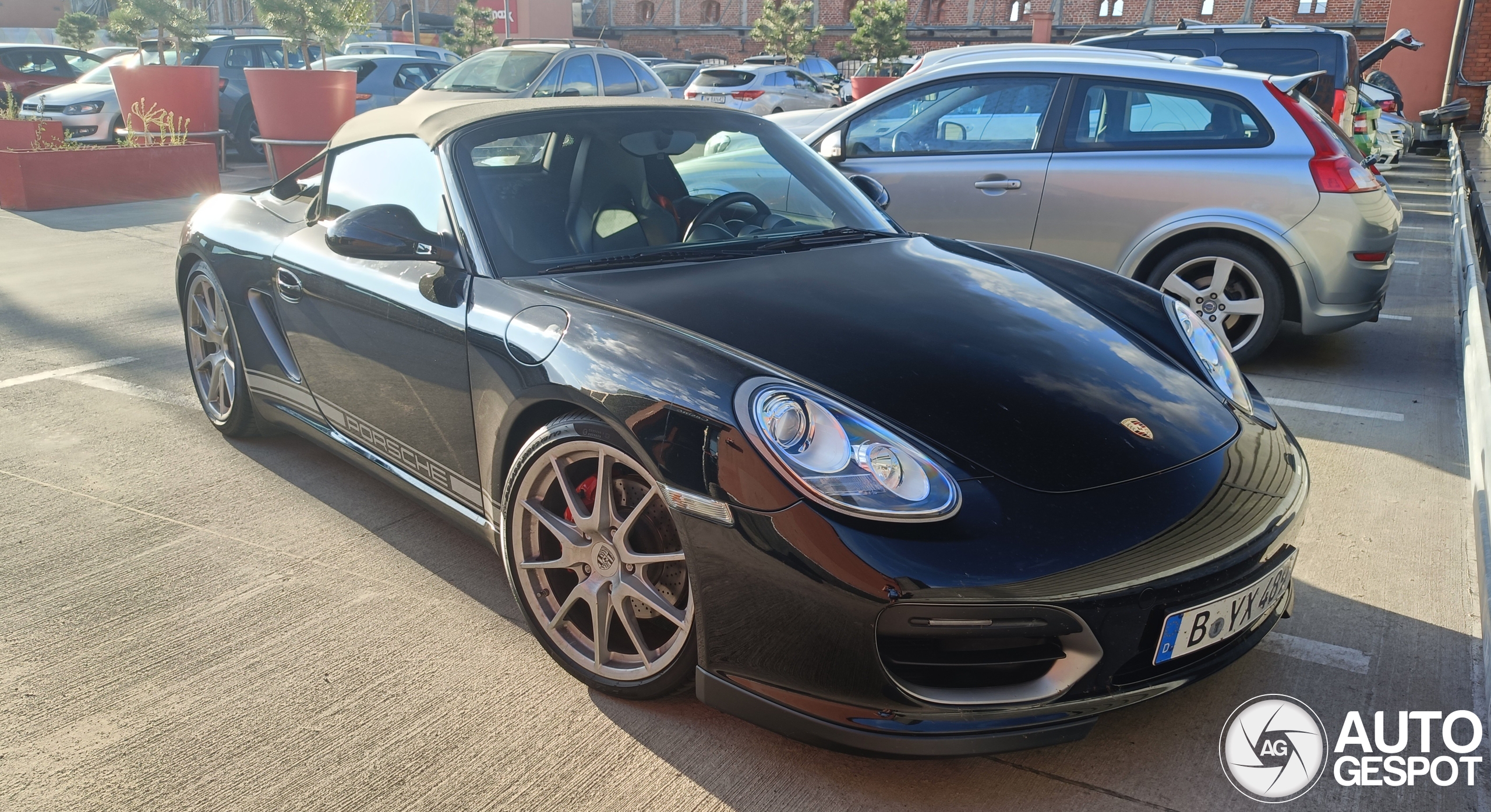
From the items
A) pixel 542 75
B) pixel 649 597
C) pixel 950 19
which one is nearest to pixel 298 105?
pixel 542 75

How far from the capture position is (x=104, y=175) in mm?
11164

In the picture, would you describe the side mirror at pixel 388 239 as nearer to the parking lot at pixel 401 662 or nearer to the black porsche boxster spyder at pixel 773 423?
the black porsche boxster spyder at pixel 773 423

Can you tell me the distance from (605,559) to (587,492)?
16 cm

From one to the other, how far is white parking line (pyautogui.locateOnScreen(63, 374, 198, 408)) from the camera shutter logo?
4236 millimetres

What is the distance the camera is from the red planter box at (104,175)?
10.6 m

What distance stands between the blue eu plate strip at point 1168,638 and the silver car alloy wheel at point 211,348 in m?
3.30

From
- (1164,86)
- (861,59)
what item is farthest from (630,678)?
(861,59)

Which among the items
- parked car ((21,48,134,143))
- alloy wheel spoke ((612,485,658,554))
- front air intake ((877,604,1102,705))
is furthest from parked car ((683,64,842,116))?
front air intake ((877,604,1102,705))

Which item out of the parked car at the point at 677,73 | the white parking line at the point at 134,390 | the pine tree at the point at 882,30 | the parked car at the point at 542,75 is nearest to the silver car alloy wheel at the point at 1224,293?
the white parking line at the point at 134,390

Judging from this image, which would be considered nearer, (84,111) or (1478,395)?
(1478,395)

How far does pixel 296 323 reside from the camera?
11.6 ft

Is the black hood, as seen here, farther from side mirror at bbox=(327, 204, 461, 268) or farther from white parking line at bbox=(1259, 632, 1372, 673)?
white parking line at bbox=(1259, 632, 1372, 673)

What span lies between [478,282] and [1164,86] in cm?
403

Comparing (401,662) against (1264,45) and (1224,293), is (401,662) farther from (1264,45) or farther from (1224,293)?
(1264,45)
